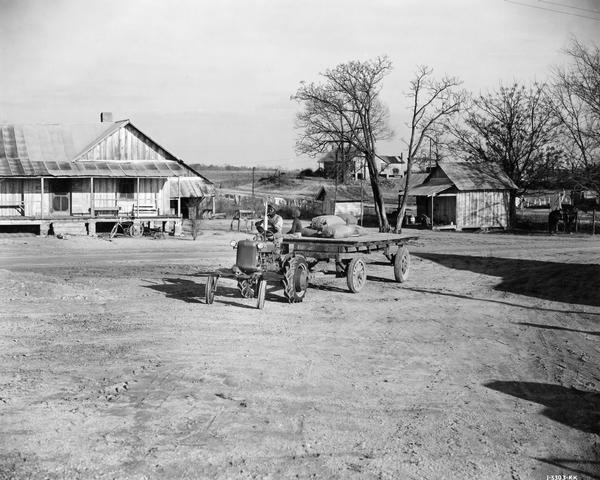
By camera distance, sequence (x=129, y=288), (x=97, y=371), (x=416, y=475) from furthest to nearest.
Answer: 1. (x=129, y=288)
2. (x=97, y=371)
3. (x=416, y=475)

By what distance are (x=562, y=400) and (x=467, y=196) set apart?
3661 cm

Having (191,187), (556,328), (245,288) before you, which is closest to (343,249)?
(245,288)

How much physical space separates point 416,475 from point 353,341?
520cm

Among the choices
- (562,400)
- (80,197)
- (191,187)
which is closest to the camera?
(562,400)

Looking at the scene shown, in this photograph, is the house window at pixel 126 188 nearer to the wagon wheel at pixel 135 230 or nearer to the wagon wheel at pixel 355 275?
the wagon wheel at pixel 135 230

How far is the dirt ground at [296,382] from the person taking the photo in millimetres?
6266

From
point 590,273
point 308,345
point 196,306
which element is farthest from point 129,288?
point 590,273

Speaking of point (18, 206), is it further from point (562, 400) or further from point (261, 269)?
point (562, 400)

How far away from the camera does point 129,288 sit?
15.9m

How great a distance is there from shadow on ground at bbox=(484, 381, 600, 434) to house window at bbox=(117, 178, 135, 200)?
28700 mm

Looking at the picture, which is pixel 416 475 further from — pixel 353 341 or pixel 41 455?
pixel 353 341

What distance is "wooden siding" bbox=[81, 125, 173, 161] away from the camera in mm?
34312

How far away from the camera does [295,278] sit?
14.3m

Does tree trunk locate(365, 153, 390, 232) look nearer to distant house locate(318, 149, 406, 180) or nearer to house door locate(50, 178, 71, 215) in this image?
house door locate(50, 178, 71, 215)
